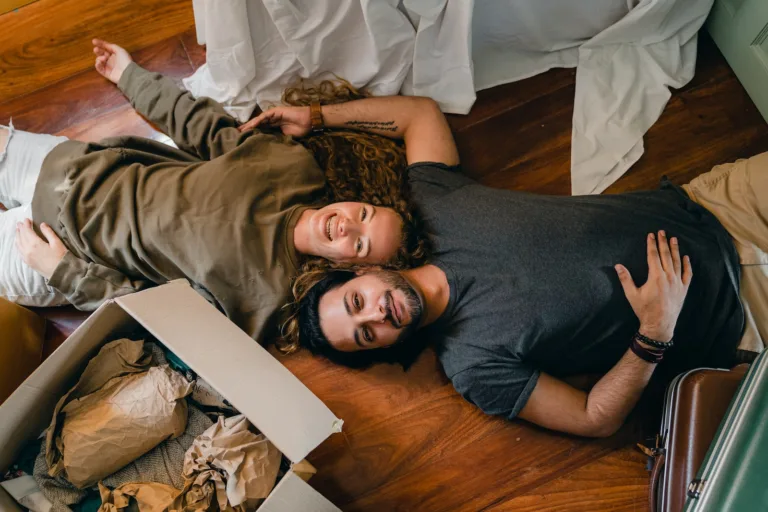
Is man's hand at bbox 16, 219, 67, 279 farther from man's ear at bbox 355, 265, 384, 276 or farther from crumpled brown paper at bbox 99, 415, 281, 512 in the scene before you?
man's ear at bbox 355, 265, 384, 276

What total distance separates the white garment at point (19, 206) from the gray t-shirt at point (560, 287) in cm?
94

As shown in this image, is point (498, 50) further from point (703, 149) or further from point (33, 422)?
point (33, 422)

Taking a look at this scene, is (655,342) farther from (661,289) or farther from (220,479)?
(220,479)

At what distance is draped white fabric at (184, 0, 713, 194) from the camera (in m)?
1.31

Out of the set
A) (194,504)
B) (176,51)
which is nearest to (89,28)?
(176,51)

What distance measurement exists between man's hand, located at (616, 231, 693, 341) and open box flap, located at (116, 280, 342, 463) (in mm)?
634

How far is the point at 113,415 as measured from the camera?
1.06 meters

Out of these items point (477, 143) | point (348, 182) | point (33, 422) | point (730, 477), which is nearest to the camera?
point (730, 477)

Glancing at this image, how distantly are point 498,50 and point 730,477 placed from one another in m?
1.12

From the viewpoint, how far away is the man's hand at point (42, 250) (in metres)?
1.22

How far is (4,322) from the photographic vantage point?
3.95ft

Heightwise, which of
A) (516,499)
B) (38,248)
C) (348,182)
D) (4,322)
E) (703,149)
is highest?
(703,149)

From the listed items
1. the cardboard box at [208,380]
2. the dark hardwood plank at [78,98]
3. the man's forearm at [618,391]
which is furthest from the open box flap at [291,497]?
the dark hardwood plank at [78,98]

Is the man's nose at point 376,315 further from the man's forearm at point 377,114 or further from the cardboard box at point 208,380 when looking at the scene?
the man's forearm at point 377,114
